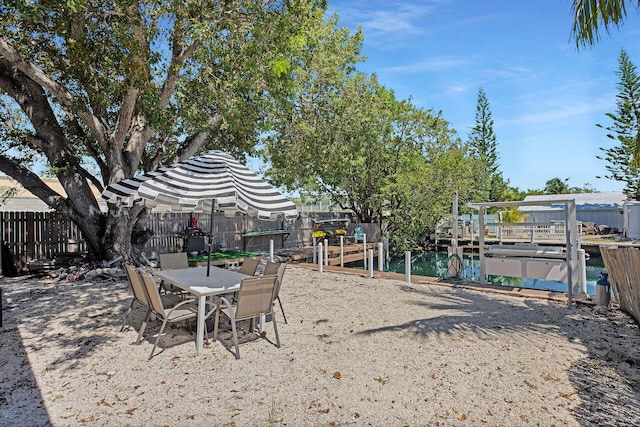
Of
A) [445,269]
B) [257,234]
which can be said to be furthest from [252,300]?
[445,269]

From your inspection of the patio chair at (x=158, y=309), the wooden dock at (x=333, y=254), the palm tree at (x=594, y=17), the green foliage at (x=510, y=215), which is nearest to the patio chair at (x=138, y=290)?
the patio chair at (x=158, y=309)

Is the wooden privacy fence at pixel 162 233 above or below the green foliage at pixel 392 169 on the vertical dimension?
below

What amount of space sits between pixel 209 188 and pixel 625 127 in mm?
33711

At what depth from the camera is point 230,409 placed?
3061mm

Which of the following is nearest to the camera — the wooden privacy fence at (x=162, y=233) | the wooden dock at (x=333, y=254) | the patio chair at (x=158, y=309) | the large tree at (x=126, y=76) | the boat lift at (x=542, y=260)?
the patio chair at (x=158, y=309)

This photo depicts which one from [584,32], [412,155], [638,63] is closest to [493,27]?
[584,32]

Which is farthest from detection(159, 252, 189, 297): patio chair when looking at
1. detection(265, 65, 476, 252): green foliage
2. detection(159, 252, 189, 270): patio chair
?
detection(265, 65, 476, 252): green foliage

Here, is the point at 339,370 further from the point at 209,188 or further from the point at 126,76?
the point at 126,76

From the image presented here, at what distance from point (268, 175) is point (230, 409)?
1534 cm

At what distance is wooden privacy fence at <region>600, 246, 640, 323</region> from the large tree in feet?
20.6

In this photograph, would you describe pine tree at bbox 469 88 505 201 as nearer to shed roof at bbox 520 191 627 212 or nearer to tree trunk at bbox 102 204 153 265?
shed roof at bbox 520 191 627 212

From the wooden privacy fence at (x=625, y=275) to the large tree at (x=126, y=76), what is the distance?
6.28 meters

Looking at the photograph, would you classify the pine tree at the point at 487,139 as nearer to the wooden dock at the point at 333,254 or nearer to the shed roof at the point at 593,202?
the shed roof at the point at 593,202

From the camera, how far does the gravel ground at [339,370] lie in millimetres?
3002
